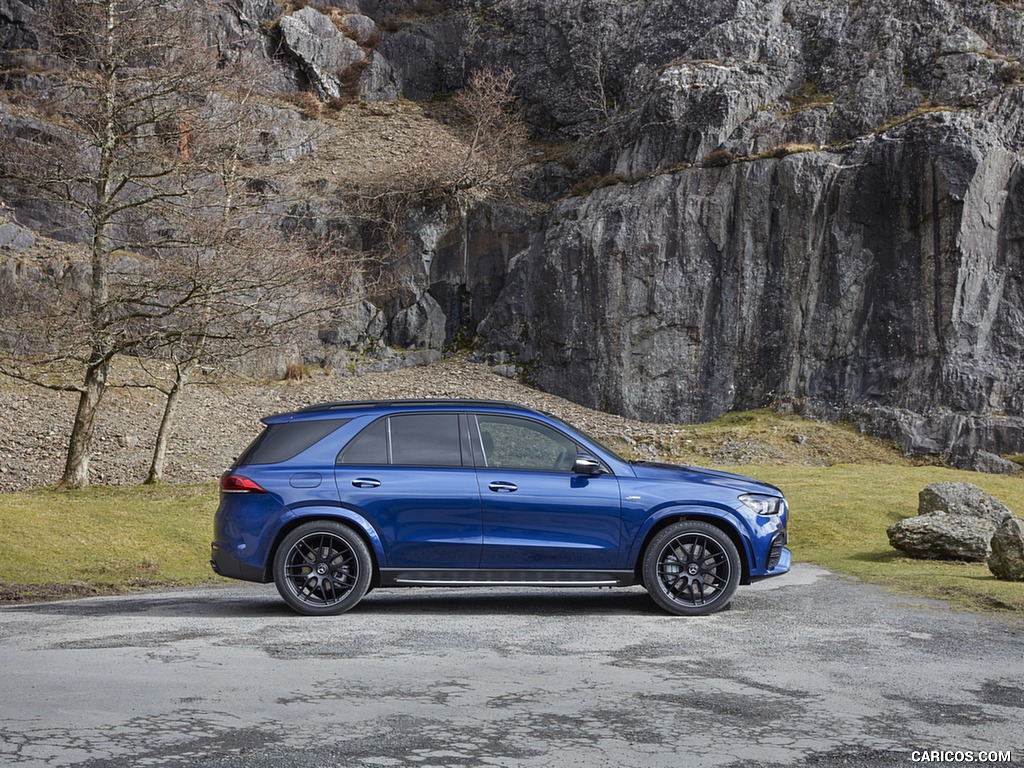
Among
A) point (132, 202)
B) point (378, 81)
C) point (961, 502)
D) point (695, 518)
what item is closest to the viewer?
point (695, 518)

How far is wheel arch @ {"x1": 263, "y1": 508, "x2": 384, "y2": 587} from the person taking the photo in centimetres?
877

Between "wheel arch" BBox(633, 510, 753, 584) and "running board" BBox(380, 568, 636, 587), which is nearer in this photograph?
"running board" BBox(380, 568, 636, 587)

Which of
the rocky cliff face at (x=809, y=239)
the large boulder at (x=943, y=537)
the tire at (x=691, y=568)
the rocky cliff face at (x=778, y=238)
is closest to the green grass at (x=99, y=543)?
the tire at (x=691, y=568)

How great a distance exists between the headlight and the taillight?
14.0 ft

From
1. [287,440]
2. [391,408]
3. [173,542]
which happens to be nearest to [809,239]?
[173,542]

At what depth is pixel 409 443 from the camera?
9.12 m

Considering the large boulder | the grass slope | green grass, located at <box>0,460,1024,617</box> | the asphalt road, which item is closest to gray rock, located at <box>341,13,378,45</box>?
the grass slope

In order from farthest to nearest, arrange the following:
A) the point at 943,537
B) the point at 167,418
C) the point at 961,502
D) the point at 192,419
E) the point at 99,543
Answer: the point at 192,419 → the point at 167,418 → the point at 961,502 → the point at 99,543 → the point at 943,537

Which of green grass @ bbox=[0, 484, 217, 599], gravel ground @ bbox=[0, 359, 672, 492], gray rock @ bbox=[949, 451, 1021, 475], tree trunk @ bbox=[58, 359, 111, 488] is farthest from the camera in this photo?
gray rock @ bbox=[949, 451, 1021, 475]

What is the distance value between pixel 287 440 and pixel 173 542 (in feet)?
22.0

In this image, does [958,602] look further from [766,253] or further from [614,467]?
[766,253]

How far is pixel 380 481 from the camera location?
889 cm

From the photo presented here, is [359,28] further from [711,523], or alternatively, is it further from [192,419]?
[711,523]

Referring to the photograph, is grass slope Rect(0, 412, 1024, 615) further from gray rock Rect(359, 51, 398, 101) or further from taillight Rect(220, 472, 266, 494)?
gray rock Rect(359, 51, 398, 101)
